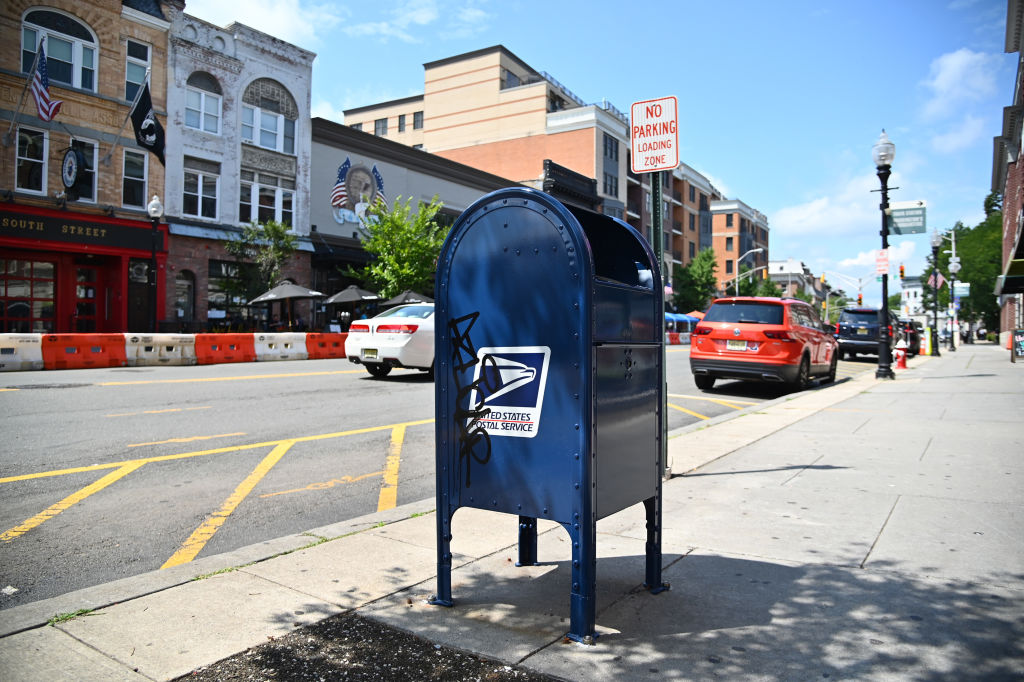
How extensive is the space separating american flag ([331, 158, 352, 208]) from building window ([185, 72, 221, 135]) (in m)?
5.81

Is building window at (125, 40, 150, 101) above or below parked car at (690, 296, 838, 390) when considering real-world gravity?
above

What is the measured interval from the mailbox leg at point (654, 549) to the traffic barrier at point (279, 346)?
60.6 ft

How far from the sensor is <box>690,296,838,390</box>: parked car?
43.5 ft

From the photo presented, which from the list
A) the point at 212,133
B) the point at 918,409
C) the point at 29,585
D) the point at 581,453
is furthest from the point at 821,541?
the point at 212,133

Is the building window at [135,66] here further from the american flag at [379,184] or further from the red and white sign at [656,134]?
the red and white sign at [656,134]

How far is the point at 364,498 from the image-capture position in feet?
18.8

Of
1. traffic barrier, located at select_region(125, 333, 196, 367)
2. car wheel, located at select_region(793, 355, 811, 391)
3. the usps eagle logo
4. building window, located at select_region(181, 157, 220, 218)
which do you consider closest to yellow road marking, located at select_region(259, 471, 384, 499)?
the usps eagle logo

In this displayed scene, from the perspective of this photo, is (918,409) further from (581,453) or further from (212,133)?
(212,133)

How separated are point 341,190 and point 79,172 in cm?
1116

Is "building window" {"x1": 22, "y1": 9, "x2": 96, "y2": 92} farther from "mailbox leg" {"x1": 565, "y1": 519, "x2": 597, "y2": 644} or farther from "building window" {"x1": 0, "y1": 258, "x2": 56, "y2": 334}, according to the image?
"mailbox leg" {"x1": 565, "y1": 519, "x2": 597, "y2": 644}

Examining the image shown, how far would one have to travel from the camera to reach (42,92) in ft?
72.1

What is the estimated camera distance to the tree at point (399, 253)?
102ft

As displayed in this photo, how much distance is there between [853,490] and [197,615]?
4.93 m

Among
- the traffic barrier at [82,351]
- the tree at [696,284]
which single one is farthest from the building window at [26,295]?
the tree at [696,284]
